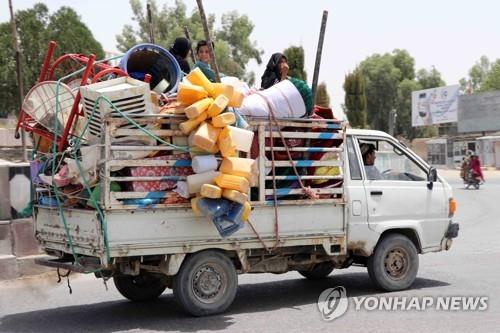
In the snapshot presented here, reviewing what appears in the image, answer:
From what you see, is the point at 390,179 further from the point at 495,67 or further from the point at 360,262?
the point at 495,67

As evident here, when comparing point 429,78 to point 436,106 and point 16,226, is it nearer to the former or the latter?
point 436,106

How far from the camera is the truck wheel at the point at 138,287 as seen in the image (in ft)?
25.1

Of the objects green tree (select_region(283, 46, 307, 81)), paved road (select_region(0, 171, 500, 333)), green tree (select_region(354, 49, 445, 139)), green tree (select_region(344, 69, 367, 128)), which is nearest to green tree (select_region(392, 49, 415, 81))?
green tree (select_region(354, 49, 445, 139))

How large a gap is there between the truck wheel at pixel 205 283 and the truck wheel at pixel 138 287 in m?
0.99

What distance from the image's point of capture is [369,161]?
26.5 ft

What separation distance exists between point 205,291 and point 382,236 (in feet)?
7.48

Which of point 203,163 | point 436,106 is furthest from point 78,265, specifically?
point 436,106

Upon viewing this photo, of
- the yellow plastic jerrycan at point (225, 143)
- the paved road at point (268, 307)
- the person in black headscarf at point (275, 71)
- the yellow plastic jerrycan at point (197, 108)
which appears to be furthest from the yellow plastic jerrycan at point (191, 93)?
the paved road at point (268, 307)

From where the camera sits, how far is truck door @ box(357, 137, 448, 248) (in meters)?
7.86

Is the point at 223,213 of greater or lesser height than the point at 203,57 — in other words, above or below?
below

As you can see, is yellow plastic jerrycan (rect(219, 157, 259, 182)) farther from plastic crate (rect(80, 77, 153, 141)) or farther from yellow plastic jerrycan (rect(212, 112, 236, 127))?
plastic crate (rect(80, 77, 153, 141))

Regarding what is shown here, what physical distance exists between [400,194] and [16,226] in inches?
195

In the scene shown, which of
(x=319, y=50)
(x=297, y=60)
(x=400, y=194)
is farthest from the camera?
(x=297, y=60)

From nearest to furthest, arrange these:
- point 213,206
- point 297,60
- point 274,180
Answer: point 213,206 < point 274,180 < point 297,60
